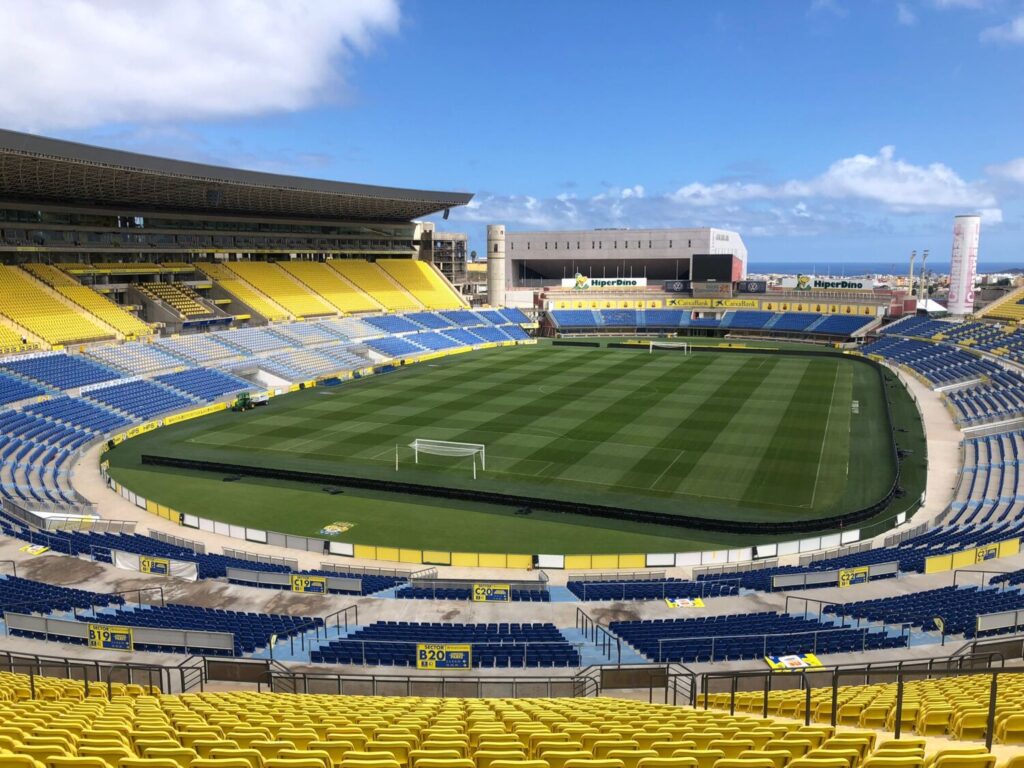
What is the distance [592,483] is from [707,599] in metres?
14.5

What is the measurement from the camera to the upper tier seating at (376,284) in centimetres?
9125

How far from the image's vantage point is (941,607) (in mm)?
17797

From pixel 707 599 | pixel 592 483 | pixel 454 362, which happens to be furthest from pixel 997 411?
pixel 454 362

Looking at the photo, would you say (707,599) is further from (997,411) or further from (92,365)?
(92,365)

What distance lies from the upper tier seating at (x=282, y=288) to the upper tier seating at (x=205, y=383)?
20.3 meters

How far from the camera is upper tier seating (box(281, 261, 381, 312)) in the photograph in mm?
84844

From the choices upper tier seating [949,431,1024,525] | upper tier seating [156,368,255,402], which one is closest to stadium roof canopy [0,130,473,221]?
upper tier seating [156,368,255,402]

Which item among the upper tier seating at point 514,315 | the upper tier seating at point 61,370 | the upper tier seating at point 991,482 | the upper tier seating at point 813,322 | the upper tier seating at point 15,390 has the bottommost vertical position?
the upper tier seating at point 991,482

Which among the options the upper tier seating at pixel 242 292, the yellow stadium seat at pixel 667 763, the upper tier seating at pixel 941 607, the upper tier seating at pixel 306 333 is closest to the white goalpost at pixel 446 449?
the upper tier seating at pixel 941 607

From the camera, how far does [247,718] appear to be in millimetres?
9453

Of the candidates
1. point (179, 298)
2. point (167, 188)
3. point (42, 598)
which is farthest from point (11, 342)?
point (42, 598)

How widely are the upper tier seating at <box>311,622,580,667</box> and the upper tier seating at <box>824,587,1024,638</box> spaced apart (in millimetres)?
8029

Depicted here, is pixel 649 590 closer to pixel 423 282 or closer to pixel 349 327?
pixel 349 327

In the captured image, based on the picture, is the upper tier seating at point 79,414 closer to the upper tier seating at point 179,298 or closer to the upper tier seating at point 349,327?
the upper tier seating at point 179,298
